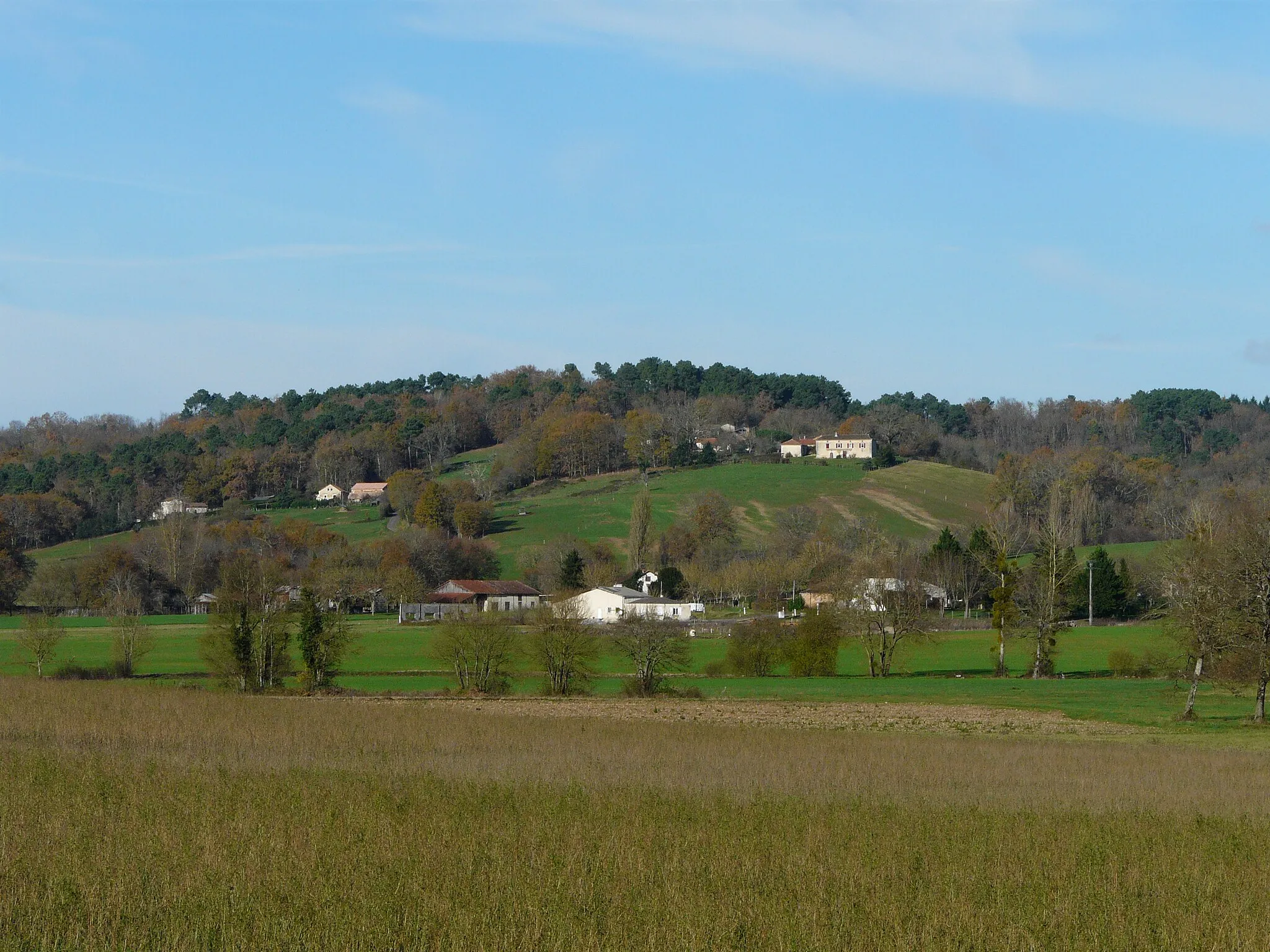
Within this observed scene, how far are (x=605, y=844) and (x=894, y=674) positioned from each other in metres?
56.1

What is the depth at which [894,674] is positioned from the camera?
6844 centimetres

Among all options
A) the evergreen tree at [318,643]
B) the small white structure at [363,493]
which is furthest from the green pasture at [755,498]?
the evergreen tree at [318,643]

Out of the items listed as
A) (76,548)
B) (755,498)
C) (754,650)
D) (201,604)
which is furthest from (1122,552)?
(76,548)

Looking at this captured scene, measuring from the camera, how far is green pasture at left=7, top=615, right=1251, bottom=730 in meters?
48.4

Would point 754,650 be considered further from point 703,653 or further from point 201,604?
point 201,604

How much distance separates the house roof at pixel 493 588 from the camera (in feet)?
417

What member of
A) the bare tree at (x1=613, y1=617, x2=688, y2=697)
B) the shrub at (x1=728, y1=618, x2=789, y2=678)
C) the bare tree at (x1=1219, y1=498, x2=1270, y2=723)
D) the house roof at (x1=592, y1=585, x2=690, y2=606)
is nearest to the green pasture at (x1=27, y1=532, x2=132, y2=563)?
the house roof at (x1=592, y1=585, x2=690, y2=606)

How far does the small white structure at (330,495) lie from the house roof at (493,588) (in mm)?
68675

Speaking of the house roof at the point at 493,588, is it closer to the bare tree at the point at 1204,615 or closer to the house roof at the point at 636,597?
the house roof at the point at 636,597

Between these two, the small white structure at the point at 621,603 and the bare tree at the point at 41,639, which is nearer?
the bare tree at the point at 41,639

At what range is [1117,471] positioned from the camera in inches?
6619

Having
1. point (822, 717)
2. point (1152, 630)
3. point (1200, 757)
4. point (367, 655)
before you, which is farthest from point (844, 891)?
point (1152, 630)

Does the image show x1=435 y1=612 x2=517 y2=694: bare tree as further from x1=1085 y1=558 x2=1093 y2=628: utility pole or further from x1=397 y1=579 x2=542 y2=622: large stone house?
x1=397 y1=579 x2=542 y2=622: large stone house

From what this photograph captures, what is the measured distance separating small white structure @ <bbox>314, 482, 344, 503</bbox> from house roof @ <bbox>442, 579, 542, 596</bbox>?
68.7 m
